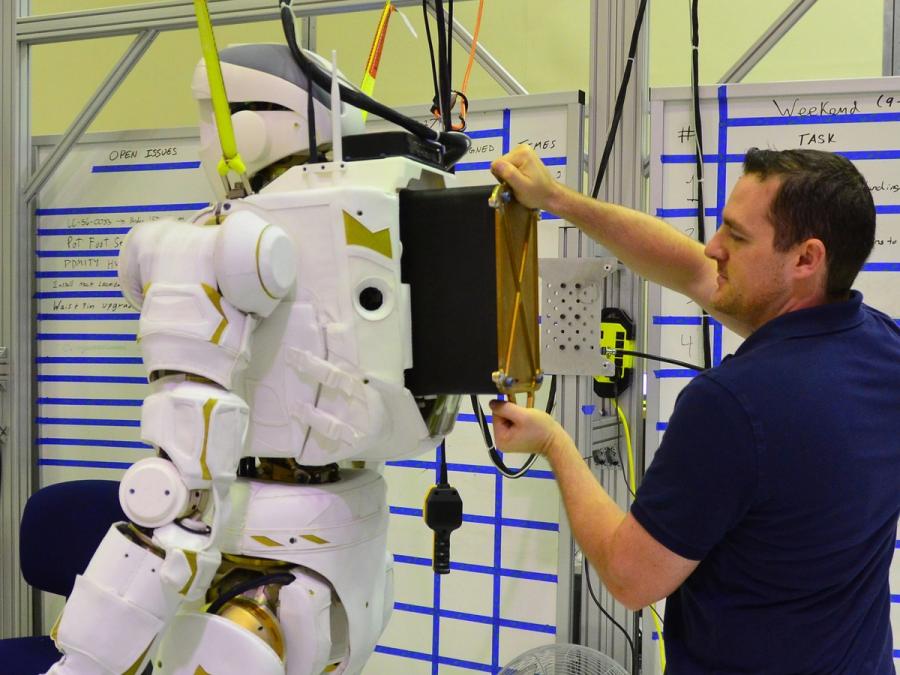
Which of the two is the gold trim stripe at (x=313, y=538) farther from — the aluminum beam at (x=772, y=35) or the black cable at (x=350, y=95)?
A: the aluminum beam at (x=772, y=35)

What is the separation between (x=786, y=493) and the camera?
40.1 inches

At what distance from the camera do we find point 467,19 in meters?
3.53

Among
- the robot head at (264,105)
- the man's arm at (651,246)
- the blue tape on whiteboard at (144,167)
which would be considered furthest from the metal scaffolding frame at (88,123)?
the robot head at (264,105)

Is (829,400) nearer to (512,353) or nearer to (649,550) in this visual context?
(649,550)

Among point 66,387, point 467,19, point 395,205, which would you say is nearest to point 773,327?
point 395,205

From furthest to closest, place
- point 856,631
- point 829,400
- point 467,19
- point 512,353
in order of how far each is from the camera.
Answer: point 467,19 < point 512,353 < point 856,631 < point 829,400

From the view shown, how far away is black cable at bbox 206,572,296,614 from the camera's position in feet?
4.23

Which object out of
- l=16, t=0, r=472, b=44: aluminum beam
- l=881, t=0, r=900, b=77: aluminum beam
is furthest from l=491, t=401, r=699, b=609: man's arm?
l=881, t=0, r=900, b=77: aluminum beam

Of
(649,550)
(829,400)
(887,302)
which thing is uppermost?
(887,302)

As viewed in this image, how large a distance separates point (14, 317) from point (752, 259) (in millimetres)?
2324

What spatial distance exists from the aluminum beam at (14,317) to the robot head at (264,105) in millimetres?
1506

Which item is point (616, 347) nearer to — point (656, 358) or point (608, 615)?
point (656, 358)

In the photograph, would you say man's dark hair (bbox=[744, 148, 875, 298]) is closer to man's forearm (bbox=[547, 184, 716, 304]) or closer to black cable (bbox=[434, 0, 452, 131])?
man's forearm (bbox=[547, 184, 716, 304])

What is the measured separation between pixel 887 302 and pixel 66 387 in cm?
240
